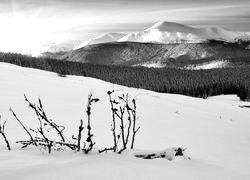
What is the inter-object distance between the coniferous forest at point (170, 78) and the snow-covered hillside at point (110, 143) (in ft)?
291

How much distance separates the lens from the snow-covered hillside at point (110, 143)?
9.91ft

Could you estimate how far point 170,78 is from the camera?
141 metres

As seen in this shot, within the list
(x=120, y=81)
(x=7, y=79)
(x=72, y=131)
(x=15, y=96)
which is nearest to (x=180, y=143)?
(x=72, y=131)

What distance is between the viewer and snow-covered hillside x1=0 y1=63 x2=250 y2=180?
3.02 metres

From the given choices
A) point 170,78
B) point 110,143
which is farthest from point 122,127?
point 170,78

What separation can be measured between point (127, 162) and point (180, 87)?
11406cm

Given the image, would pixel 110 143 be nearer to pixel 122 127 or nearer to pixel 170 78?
pixel 122 127

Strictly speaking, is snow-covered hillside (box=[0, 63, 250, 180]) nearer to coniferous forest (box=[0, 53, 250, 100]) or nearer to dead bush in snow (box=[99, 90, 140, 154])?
dead bush in snow (box=[99, 90, 140, 154])

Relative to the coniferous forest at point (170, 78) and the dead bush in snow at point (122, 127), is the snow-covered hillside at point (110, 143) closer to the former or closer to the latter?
the dead bush in snow at point (122, 127)

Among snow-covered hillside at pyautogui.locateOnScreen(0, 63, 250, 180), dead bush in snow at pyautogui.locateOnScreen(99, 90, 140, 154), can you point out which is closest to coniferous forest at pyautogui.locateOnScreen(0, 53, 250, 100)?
snow-covered hillside at pyautogui.locateOnScreen(0, 63, 250, 180)

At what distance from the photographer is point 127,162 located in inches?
133

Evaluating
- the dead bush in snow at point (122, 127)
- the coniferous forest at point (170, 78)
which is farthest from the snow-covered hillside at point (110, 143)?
the coniferous forest at point (170, 78)

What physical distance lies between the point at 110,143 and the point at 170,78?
137m

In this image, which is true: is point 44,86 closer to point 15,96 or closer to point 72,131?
point 15,96
